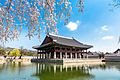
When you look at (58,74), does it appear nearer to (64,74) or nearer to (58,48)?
(64,74)

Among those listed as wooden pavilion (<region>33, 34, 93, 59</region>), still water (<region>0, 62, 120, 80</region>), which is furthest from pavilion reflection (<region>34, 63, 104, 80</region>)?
wooden pavilion (<region>33, 34, 93, 59</region>)

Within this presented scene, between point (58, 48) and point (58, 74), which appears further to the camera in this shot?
point (58, 48)

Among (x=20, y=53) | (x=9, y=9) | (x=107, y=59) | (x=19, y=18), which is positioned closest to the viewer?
(x=9, y=9)

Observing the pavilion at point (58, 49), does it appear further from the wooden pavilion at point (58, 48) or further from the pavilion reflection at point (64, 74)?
the pavilion reflection at point (64, 74)

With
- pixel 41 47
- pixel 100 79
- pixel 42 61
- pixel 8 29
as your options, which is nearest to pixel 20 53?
pixel 41 47

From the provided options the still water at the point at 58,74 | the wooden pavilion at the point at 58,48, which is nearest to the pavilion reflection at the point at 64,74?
the still water at the point at 58,74

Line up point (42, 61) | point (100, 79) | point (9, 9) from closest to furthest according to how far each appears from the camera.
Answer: point (9, 9) < point (100, 79) < point (42, 61)

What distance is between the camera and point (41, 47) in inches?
1497

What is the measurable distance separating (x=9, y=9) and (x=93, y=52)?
171 feet

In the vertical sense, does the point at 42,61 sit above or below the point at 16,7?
below

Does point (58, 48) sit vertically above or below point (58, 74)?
above

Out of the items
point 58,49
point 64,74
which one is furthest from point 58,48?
point 64,74

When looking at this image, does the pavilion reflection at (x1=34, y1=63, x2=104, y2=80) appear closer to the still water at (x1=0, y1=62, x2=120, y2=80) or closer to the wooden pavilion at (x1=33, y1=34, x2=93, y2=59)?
the still water at (x1=0, y1=62, x2=120, y2=80)

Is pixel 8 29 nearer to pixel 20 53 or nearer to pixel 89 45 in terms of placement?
pixel 89 45
